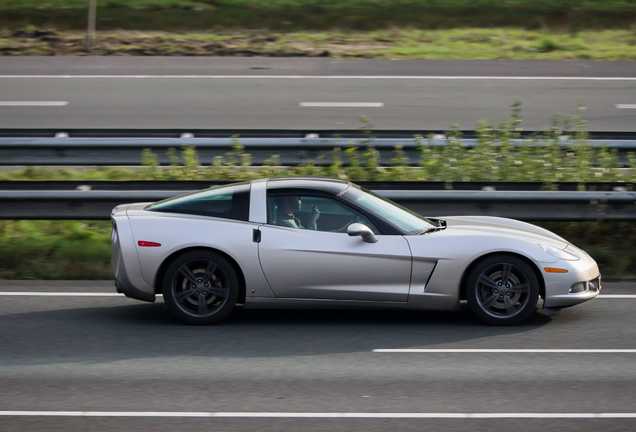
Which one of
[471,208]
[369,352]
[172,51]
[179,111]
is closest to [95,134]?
[179,111]

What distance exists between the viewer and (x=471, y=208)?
8938 millimetres

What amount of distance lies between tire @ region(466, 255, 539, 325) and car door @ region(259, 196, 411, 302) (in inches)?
23.5

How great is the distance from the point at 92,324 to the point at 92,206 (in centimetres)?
231

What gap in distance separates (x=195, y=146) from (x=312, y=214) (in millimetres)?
3842

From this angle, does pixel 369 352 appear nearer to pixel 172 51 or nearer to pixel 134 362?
pixel 134 362

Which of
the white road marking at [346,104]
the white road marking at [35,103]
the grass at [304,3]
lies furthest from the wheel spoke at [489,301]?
the grass at [304,3]

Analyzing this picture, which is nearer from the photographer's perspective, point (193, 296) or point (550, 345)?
point (550, 345)

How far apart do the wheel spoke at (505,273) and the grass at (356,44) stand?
12.4m

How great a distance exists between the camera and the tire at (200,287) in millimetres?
6672

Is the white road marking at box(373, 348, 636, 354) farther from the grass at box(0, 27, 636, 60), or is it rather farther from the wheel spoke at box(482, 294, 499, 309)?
the grass at box(0, 27, 636, 60)

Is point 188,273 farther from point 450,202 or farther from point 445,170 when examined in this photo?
point 445,170

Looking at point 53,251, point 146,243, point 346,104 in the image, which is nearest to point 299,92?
point 346,104

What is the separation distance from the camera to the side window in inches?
266

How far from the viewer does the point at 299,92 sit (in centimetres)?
1564
